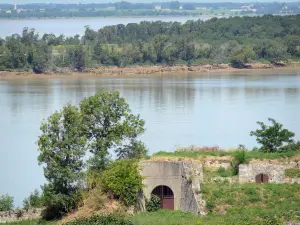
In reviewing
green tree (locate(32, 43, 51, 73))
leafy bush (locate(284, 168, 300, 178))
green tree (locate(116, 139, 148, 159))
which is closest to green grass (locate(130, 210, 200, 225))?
leafy bush (locate(284, 168, 300, 178))

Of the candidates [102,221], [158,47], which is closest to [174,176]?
[102,221]

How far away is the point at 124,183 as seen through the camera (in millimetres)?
17688

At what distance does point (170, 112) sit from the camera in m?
39.9

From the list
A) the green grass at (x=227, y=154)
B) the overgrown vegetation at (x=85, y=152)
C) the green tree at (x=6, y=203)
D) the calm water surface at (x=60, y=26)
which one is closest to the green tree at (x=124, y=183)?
the overgrown vegetation at (x=85, y=152)

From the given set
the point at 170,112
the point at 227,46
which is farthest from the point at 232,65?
the point at 170,112

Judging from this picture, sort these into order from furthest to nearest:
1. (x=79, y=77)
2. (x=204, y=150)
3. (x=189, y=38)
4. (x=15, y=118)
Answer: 1. (x=189, y=38)
2. (x=79, y=77)
3. (x=15, y=118)
4. (x=204, y=150)

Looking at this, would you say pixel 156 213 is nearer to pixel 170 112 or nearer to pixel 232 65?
pixel 170 112

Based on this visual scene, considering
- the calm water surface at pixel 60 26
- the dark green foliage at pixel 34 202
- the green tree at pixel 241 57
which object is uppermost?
the dark green foliage at pixel 34 202

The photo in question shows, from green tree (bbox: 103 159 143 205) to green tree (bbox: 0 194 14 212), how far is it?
13.5 ft

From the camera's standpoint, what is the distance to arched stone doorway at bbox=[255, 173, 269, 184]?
60.8 feet

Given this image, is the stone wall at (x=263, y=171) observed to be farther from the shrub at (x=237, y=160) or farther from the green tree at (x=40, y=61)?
the green tree at (x=40, y=61)

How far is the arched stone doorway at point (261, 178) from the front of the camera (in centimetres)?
1855

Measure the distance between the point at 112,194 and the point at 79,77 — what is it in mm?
47991

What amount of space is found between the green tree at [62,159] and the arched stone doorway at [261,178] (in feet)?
12.3
